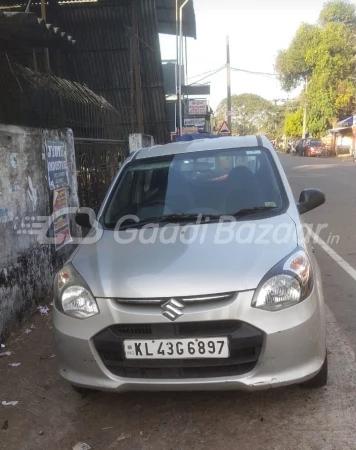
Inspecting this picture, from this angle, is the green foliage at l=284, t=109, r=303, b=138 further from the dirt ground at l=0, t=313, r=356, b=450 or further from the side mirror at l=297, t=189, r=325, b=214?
the dirt ground at l=0, t=313, r=356, b=450

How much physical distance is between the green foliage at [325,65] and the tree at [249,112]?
46.1 m

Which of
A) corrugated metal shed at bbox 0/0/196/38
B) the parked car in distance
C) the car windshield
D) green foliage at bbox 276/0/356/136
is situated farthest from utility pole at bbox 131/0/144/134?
green foliage at bbox 276/0/356/136

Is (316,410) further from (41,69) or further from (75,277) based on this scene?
(41,69)

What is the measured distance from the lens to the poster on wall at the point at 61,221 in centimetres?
559

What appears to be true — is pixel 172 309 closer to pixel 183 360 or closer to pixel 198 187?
pixel 183 360

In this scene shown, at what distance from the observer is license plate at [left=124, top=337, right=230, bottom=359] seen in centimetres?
262

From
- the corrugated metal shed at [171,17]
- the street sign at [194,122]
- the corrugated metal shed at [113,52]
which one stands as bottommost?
the street sign at [194,122]

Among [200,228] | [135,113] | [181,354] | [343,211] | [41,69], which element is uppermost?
[41,69]

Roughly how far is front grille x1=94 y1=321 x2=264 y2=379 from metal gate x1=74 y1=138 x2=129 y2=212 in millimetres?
4894

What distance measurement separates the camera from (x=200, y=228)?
337 cm

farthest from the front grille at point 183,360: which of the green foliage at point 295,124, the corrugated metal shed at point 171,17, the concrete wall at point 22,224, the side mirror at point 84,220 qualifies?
the green foliage at point 295,124

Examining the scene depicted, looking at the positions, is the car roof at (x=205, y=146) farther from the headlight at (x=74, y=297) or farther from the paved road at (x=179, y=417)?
the paved road at (x=179, y=417)

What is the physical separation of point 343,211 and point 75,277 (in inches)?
335

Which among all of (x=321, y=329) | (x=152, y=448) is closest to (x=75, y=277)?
(x=152, y=448)
